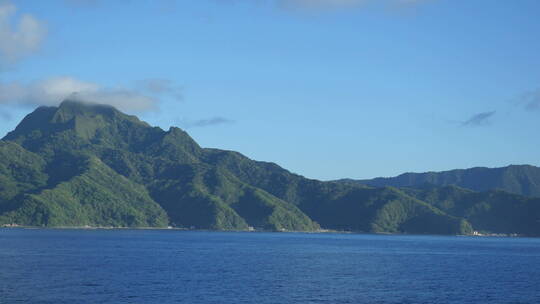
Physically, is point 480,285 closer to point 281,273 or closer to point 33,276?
point 281,273

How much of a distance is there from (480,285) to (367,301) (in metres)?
49.6

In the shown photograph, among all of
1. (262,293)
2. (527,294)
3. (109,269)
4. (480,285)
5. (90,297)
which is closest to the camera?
(90,297)

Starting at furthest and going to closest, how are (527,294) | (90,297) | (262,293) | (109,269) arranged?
(109,269) → (527,294) → (262,293) → (90,297)

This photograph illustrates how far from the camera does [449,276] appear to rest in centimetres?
19775

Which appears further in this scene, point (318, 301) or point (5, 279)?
point (5, 279)

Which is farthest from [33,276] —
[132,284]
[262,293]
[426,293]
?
[426,293]

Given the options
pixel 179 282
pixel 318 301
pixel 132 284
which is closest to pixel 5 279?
pixel 132 284

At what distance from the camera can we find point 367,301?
13825 centimetres

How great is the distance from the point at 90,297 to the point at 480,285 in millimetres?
97340

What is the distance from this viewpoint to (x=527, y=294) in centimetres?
15812

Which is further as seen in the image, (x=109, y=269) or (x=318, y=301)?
(x=109, y=269)

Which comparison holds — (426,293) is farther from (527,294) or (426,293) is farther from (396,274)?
(396,274)

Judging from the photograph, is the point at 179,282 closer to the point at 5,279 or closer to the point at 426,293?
the point at 5,279

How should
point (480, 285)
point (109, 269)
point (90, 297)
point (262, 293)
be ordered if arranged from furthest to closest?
point (109, 269)
point (480, 285)
point (262, 293)
point (90, 297)
